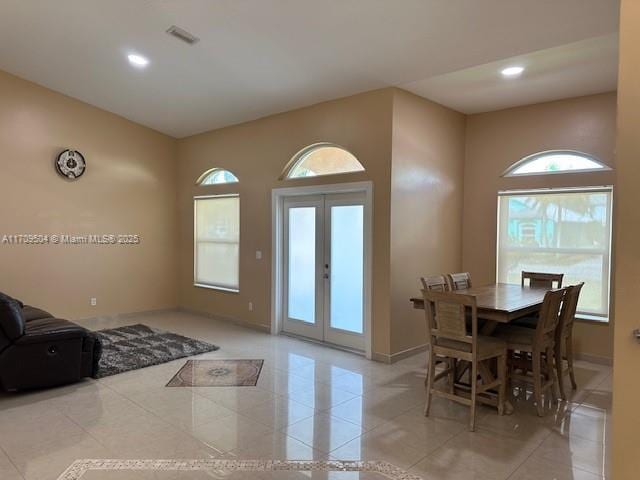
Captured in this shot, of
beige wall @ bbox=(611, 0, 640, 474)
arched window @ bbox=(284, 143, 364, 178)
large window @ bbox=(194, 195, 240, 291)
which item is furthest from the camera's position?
large window @ bbox=(194, 195, 240, 291)

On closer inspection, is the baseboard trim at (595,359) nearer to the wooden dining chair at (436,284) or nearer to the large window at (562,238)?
the large window at (562,238)

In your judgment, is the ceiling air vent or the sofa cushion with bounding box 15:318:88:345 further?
the ceiling air vent

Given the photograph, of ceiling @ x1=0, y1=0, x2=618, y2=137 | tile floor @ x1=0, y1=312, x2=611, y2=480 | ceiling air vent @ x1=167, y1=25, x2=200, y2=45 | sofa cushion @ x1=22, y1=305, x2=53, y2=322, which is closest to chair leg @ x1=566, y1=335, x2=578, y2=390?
tile floor @ x1=0, y1=312, x2=611, y2=480

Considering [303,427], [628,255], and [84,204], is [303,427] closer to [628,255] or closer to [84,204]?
[628,255]

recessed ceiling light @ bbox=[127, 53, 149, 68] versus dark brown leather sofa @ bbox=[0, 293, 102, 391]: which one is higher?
recessed ceiling light @ bbox=[127, 53, 149, 68]

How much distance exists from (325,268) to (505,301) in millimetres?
2371

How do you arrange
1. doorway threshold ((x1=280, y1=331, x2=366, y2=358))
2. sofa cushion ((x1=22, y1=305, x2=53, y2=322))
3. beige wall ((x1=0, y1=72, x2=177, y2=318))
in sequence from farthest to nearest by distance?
beige wall ((x1=0, y1=72, x2=177, y2=318)), doorway threshold ((x1=280, y1=331, x2=366, y2=358)), sofa cushion ((x1=22, y1=305, x2=53, y2=322))

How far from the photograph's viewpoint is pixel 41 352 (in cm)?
388

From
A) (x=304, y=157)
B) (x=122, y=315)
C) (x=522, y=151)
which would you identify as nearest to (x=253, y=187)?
(x=304, y=157)

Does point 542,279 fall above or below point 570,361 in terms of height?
above

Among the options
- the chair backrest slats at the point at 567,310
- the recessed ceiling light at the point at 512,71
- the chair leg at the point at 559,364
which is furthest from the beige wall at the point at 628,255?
the recessed ceiling light at the point at 512,71

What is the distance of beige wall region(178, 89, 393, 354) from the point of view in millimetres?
4926

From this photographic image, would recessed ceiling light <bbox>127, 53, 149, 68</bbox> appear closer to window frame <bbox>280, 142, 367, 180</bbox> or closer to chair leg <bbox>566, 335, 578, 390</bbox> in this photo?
window frame <bbox>280, 142, 367, 180</bbox>

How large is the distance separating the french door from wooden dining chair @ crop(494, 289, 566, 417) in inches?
69.0
